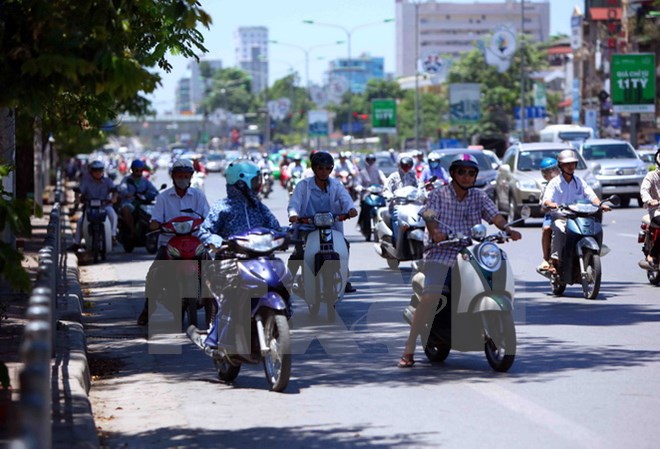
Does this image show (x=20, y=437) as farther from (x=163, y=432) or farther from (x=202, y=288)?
(x=202, y=288)

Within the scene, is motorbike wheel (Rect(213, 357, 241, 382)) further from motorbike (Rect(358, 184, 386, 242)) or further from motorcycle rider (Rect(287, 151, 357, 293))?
motorbike (Rect(358, 184, 386, 242))

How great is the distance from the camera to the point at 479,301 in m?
10.2

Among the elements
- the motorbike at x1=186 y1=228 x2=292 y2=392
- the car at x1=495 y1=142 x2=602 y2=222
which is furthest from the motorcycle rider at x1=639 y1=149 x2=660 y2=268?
the car at x1=495 y1=142 x2=602 y2=222

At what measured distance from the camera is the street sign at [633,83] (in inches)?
2282

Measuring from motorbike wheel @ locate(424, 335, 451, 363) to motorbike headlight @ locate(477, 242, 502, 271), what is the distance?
2.81ft

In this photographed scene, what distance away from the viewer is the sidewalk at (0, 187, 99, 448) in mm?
7930

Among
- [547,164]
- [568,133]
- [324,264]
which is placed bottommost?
[324,264]

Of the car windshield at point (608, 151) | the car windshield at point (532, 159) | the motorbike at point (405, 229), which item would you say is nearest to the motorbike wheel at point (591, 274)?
the motorbike at point (405, 229)

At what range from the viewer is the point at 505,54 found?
4126 inches

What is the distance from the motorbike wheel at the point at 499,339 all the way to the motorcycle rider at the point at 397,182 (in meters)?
9.18

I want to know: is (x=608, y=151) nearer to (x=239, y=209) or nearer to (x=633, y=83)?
(x=633, y=83)

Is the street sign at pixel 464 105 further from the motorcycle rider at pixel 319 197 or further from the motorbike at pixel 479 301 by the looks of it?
the motorbike at pixel 479 301

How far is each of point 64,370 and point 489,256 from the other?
3017 mm

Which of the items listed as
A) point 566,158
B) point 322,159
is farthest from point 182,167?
point 566,158
